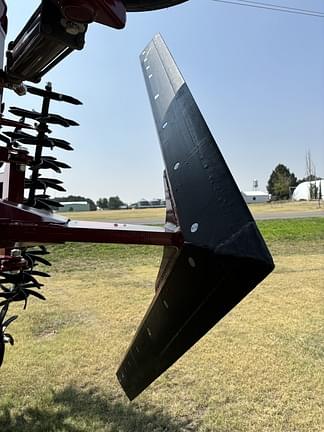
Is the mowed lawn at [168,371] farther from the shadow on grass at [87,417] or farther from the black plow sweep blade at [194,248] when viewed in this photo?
the black plow sweep blade at [194,248]

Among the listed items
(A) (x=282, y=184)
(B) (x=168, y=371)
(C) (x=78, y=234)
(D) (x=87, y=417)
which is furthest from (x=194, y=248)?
(A) (x=282, y=184)

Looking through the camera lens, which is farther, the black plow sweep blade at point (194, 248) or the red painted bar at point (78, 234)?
the red painted bar at point (78, 234)

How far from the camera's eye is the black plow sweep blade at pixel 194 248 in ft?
3.21

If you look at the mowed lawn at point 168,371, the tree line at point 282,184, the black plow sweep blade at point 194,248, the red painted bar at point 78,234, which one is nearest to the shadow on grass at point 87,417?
the mowed lawn at point 168,371

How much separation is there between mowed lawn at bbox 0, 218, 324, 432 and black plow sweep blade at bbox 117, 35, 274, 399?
0.94 meters

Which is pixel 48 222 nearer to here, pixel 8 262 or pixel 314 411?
pixel 8 262

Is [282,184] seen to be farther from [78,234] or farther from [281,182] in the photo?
[78,234]

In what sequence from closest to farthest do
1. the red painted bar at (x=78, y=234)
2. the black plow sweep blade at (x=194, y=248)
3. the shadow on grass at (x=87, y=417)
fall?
1. the black plow sweep blade at (x=194, y=248)
2. the red painted bar at (x=78, y=234)
3. the shadow on grass at (x=87, y=417)

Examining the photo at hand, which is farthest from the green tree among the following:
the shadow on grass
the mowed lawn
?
the shadow on grass

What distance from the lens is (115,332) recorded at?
395 centimetres

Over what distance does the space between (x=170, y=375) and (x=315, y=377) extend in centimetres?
105

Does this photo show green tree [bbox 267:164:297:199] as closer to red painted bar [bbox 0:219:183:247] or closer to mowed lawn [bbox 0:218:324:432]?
mowed lawn [bbox 0:218:324:432]

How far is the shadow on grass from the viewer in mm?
2309

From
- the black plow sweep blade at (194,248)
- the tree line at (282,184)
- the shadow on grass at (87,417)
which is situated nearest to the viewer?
the black plow sweep blade at (194,248)
